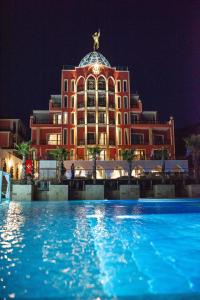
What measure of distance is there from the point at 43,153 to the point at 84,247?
4485 centimetres

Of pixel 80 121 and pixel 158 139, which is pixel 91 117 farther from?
pixel 158 139

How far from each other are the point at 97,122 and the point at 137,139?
883cm

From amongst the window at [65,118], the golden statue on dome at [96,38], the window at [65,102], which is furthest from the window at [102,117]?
the golden statue on dome at [96,38]

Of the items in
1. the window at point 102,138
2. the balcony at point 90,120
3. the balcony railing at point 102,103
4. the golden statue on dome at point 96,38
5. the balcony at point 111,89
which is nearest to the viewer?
the window at point 102,138

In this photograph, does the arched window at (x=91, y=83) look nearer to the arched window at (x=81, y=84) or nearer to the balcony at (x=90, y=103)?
the arched window at (x=81, y=84)

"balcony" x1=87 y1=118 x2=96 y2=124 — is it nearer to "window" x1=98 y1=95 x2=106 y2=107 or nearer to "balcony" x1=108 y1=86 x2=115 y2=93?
"window" x1=98 y1=95 x2=106 y2=107

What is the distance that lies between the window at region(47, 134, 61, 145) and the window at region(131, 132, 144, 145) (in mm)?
14288

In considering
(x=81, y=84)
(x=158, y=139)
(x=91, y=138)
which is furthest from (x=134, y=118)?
(x=81, y=84)

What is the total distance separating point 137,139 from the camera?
5556 centimetres

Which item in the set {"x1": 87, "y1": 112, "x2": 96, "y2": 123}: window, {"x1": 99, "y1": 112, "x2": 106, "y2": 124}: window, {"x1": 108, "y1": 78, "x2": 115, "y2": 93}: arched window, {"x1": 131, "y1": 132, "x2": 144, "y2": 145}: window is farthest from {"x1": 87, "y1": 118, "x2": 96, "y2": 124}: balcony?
{"x1": 131, "y1": 132, "x2": 144, "y2": 145}: window

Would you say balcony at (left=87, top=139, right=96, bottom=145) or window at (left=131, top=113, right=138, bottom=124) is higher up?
window at (left=131, top=113, right=138, bottom=124)

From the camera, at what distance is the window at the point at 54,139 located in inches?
2133

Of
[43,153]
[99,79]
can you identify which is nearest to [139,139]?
[99,79]

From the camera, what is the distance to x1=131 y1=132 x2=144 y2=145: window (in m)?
55.1
